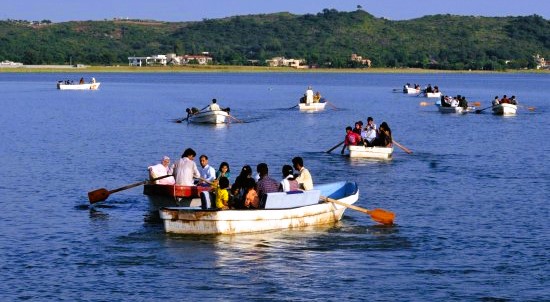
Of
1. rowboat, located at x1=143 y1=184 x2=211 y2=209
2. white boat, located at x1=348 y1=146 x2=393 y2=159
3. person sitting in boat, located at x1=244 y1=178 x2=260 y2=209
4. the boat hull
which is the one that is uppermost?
person sitting in boat, located at x1=244 y1=178 x2=260 y2=209

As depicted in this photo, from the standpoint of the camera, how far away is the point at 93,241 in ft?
80.5

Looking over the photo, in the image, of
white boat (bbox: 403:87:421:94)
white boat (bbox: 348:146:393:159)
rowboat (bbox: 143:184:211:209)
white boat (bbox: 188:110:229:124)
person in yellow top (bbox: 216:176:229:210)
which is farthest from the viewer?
white boat (bbox: 403:87:421:94)

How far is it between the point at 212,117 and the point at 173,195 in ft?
126

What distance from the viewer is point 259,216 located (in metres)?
24.4

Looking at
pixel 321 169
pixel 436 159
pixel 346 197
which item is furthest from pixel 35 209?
pixel 436 159

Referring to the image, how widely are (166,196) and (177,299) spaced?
25.7ft

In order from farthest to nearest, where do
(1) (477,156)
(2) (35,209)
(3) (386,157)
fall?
(1) (477,156) < (3) (386,157) < (2) (35,209)

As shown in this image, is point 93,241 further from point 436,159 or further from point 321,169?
point 436,159

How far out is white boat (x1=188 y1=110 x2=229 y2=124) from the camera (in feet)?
212

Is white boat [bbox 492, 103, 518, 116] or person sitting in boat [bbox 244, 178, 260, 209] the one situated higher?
person sitting in boat [bbox 244, 178, 260, 209]

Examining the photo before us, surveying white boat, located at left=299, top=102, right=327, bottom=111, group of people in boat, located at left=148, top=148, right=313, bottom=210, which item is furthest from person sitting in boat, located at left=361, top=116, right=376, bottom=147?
white boat, located at left=299, top=102, right=327, bottom=111

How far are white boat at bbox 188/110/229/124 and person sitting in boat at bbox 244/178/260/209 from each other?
132 feet

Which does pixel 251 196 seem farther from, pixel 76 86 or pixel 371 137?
pixel 76 86

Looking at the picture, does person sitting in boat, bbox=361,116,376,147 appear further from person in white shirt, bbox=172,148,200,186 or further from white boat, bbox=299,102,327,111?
white boat, bbox=299,102,327,111
